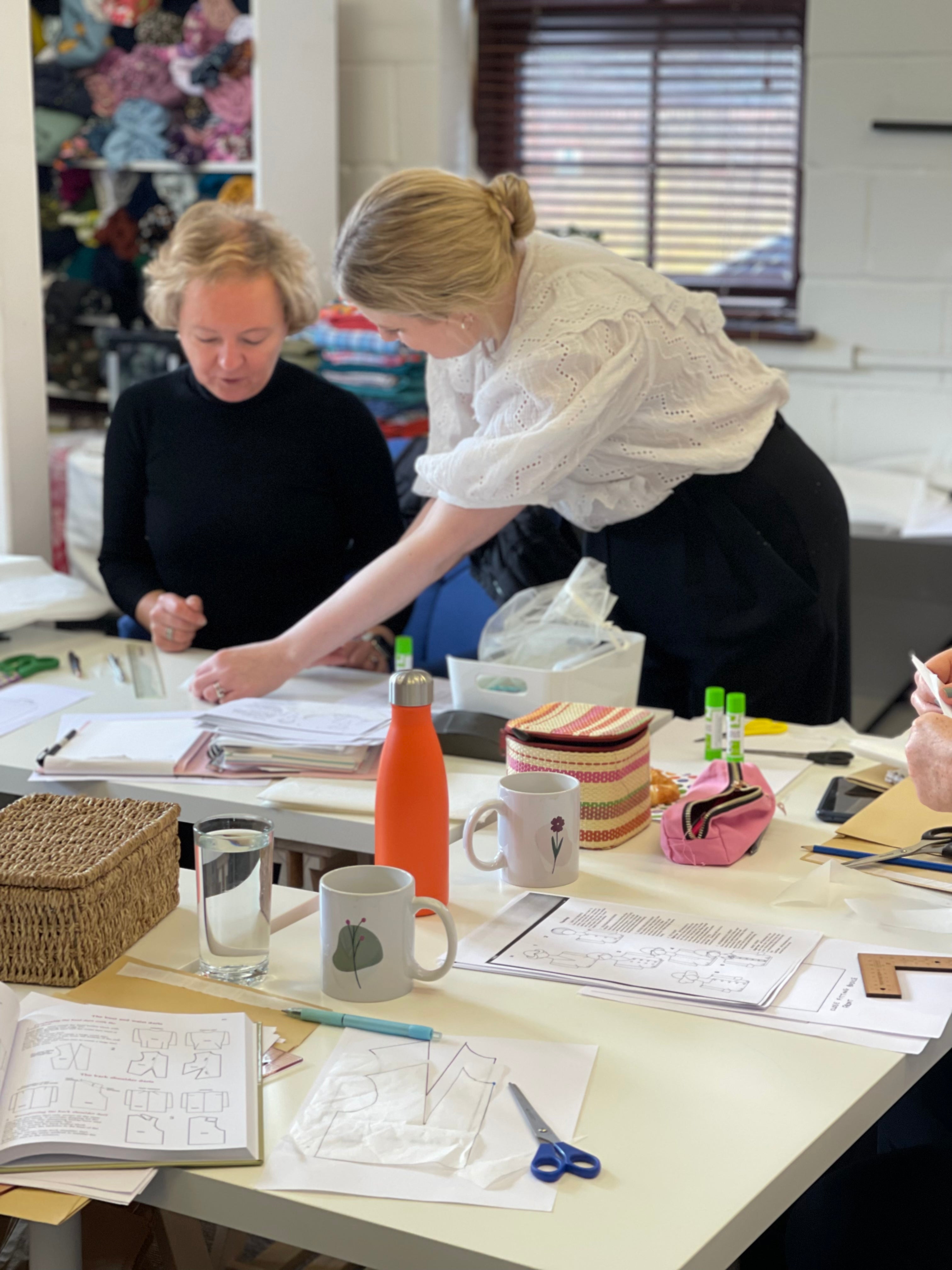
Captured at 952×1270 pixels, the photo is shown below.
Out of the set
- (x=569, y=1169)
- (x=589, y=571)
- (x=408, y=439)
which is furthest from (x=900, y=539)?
(x=569, y=1169)

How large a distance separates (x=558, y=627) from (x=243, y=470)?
76 cm

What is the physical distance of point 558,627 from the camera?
1.81 meters

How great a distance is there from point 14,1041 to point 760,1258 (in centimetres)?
68

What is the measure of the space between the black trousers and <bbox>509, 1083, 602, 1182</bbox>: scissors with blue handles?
1.19m

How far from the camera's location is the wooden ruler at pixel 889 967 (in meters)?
1.11

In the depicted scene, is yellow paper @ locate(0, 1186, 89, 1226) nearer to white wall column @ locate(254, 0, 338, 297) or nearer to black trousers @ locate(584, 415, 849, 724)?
black trousers @ locate(584, 415, 849, 724)

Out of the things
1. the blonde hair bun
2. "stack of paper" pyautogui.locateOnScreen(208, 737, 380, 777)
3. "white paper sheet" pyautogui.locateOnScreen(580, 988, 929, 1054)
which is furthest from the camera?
the blonde hair bun

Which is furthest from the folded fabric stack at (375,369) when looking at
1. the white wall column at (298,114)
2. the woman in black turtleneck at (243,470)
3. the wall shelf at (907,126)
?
the wall shelf at (907,126)

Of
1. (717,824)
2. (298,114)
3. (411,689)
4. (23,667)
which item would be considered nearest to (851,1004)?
(717,824)

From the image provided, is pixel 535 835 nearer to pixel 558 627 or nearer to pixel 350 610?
pixel 558 627

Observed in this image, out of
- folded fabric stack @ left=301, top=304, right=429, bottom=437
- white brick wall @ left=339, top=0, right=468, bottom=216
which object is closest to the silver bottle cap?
folded fabric stack @ left=301, top=304, right=429, bottom=437

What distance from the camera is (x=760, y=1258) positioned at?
124cm

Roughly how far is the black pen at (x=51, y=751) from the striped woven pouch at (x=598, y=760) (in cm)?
56

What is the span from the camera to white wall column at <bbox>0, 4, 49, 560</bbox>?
2336mm
